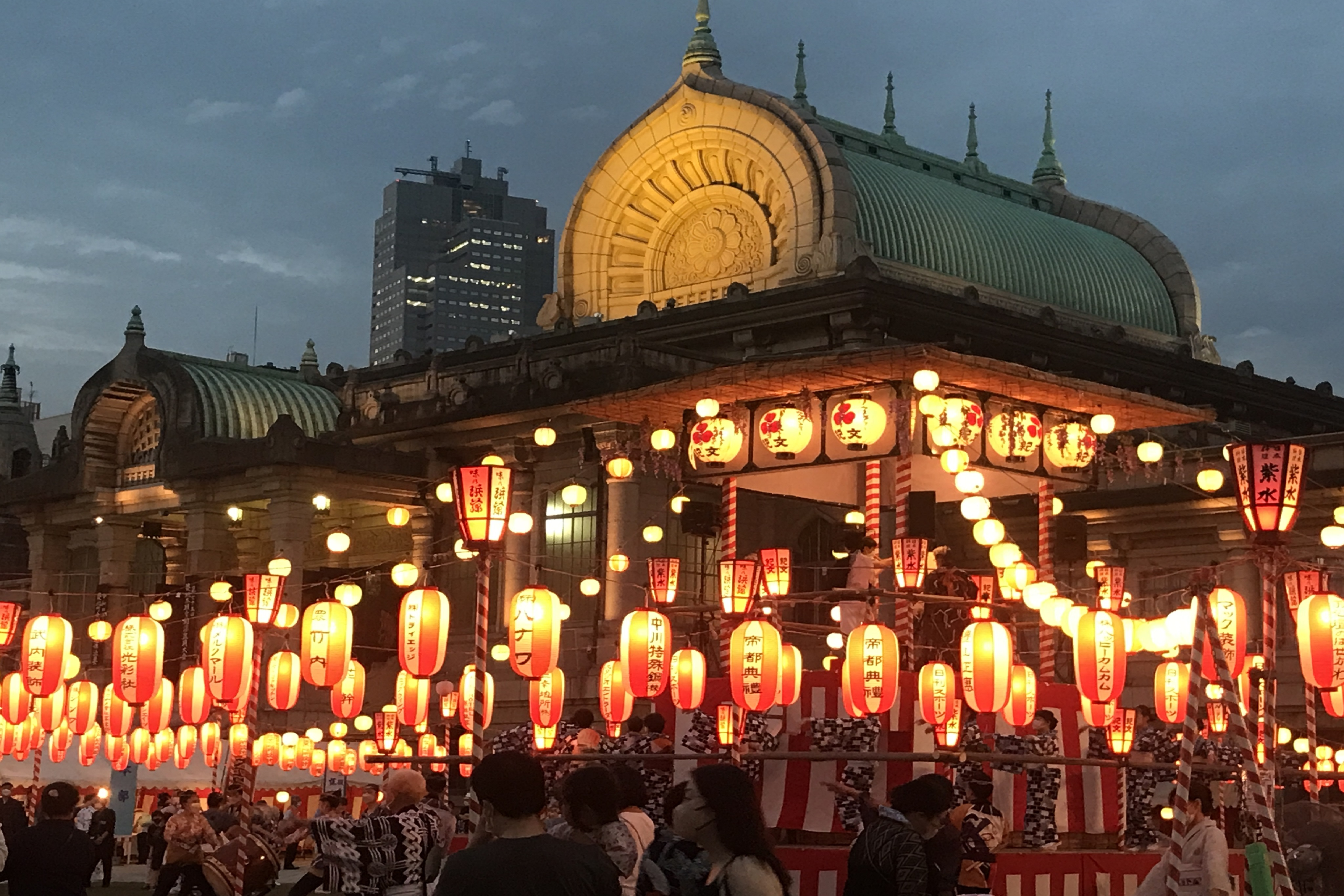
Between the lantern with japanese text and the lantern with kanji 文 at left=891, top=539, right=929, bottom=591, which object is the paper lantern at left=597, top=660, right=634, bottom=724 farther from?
the lantern with kanji 文 at left=891, top=539, right=929, bottom=591

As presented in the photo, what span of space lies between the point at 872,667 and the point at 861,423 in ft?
15.4

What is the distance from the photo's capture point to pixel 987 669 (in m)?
20.5

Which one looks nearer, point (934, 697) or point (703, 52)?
point (934, 697)

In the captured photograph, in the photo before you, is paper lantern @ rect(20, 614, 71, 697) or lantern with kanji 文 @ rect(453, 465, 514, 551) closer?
lantern with kanji 文 @ rect(453, 465, 514, 551)

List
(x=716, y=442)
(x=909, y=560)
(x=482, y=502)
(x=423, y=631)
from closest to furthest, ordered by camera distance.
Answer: (x=482, y=502) < (x=423, y=631) < (x=909, y=560) < (x=716, y=442)

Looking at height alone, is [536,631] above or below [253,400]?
below

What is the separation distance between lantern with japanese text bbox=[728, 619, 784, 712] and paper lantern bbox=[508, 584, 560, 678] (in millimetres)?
2289

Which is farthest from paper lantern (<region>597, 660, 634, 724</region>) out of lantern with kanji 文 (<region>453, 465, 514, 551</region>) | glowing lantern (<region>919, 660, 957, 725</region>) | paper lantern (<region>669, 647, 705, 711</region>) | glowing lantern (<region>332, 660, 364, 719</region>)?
lantern with kanji 文 (<region>453, 465, 514, 551</region>)

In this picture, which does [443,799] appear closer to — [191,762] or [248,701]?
[248,701]

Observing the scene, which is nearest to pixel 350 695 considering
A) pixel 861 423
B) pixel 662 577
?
pixel 662 577

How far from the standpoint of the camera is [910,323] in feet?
129

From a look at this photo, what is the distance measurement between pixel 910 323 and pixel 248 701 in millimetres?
22559

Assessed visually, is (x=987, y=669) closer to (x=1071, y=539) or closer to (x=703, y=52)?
(x=1071, y=539)

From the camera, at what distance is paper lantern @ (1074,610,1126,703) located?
2062 cm
